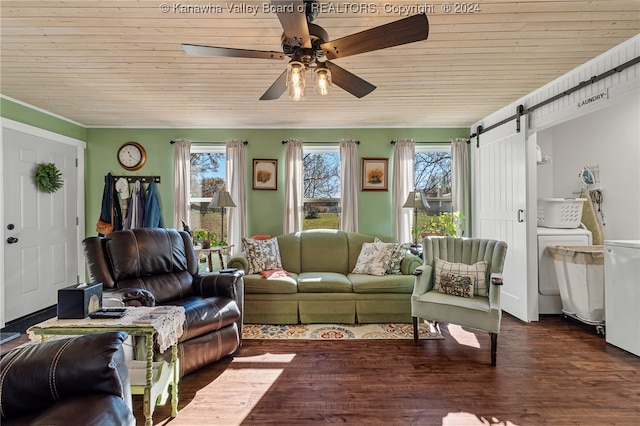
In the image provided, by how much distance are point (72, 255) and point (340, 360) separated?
13.0 feet

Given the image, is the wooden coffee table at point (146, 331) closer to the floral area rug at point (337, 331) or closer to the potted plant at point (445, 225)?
the floral area rug at point (337, 331)

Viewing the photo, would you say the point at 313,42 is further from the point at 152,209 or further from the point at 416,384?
the point at 152,209

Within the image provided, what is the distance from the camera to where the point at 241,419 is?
1.94 metres

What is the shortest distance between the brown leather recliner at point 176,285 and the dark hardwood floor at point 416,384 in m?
0.23

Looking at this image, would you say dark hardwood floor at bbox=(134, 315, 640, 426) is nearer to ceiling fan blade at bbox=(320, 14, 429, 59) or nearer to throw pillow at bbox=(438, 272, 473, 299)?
throw pillow at bbox=(438, 272, 473, 299)

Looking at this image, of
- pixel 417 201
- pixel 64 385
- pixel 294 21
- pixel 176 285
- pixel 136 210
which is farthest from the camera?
pixel 136 210

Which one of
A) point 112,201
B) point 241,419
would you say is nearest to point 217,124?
point 112,201

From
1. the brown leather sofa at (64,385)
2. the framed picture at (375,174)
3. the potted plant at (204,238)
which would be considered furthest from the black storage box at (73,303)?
the framed picture at (375,174)

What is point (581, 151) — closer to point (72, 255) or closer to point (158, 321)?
point (158, 321)

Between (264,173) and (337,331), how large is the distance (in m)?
2.43

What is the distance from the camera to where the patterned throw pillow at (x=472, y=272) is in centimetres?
297

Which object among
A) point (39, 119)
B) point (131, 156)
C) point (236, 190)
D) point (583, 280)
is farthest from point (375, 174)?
point (39, 119)

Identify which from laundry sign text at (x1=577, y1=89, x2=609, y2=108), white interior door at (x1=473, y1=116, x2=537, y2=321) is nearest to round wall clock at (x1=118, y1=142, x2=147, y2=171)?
white interior door at (x1=473, y1=116, x2=537, y2=321)

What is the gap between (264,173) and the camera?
461 cm
